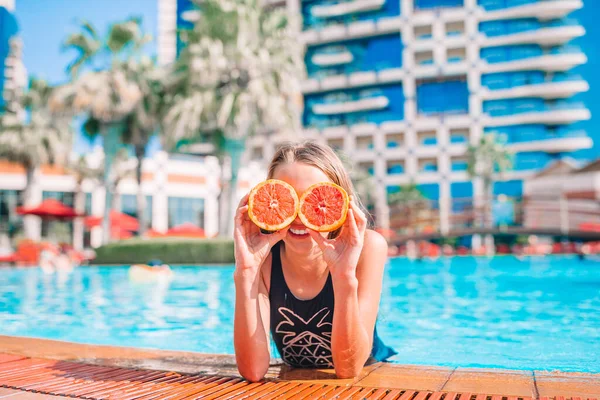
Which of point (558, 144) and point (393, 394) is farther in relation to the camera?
point (558, 144)

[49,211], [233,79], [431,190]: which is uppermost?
[233,79]

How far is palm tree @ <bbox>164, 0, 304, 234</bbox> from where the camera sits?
24000mm

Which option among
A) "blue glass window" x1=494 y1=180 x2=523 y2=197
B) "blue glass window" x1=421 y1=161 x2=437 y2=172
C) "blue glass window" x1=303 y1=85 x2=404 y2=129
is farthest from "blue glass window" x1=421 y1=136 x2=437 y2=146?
"blue glass window" x1=494 y1=180 x2=523 y2=197

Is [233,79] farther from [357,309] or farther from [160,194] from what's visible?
[357,309]

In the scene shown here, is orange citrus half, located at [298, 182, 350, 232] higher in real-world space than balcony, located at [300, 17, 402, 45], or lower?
lower

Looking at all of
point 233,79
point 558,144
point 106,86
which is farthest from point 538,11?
point 106,86

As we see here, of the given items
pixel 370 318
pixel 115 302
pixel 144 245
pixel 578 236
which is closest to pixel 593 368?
pixel 370 318

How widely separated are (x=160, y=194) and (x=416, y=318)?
31.3 metres

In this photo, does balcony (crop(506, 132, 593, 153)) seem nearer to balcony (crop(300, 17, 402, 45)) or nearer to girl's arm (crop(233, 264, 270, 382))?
balcony (crop(300, 17, 402, 45))

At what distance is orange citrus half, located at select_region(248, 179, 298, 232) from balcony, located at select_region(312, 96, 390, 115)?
5517 centimetres

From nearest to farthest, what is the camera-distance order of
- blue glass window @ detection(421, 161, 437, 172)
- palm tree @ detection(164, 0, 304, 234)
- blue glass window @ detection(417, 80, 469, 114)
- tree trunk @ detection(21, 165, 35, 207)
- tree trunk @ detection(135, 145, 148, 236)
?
palm tree @ detection(164, 0, 304, 234), tree trunk @ detection(135, 145, 148, 236), tree trunk @ detection(21, 165, 35, 207), blue glass window @ detection(421, 161, 437, 172), blue glass window @ detection(417, 80, 469, 114)

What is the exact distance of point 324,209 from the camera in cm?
241

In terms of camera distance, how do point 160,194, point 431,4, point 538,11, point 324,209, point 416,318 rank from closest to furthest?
point 324,209
point 416,318
point 160,194
point 538,11
point 431,4

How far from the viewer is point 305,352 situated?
9.98ft
